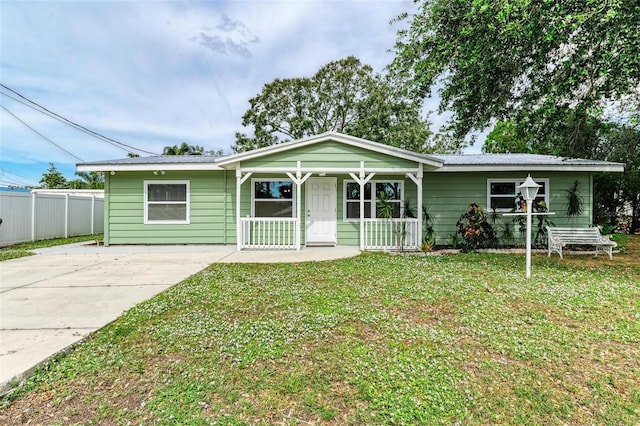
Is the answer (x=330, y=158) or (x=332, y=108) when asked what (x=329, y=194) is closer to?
(x=330, y=158)

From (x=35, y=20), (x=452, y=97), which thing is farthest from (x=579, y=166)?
(x=35, y=20)

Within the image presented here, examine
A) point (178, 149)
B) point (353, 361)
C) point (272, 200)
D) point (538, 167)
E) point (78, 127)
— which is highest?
point (178, 149)

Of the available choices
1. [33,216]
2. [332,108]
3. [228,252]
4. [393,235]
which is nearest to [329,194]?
[393,235]

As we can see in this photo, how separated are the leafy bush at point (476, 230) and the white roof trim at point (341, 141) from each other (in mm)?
1817

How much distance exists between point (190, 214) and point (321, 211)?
4.23 metres

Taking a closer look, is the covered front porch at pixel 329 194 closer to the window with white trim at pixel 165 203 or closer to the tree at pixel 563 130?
the window with white trim at pixel 165 203

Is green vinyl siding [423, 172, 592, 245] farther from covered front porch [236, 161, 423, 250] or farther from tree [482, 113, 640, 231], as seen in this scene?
tree [482, 113, 640, 231]

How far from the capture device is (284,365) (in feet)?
8.50

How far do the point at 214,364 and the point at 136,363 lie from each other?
27.0 inches

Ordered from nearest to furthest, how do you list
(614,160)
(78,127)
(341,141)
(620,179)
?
(341,141), (614,160), (620,179), (78,127)

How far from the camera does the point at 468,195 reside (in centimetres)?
989

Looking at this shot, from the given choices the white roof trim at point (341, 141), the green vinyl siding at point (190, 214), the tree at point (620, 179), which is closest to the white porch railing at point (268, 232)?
the green vinyl siding at point (190, 214)

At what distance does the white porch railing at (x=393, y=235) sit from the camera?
8.92 metres

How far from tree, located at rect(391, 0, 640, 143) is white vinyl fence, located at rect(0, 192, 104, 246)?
43.1ft
